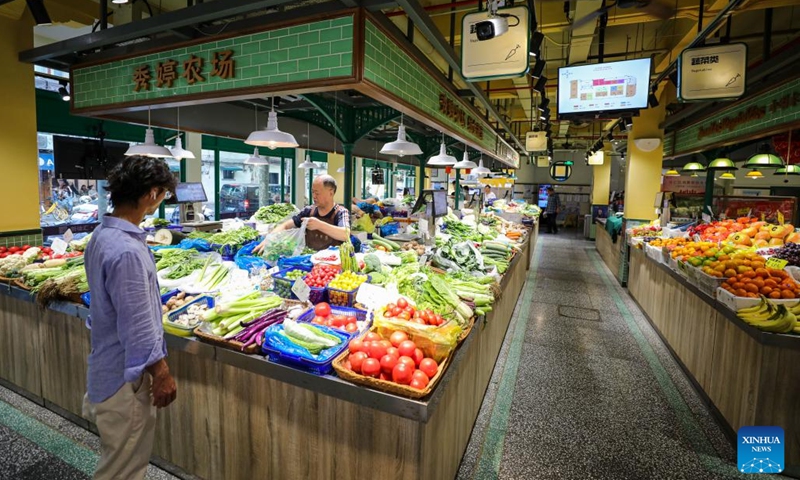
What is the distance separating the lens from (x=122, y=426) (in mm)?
2123

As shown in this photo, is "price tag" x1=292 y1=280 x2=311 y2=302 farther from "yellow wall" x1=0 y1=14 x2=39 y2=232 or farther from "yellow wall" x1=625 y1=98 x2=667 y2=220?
"yellow wall" x1=625 y1=98 x2=667 y2=220

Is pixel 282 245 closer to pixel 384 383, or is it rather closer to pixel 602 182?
pixel 384 383

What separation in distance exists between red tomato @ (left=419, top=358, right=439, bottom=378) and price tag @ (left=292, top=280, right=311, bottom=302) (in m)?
1.13

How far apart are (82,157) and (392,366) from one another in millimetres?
8847

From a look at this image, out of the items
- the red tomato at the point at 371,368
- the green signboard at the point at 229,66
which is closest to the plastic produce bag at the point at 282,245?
the green signboard at the point at 229,66

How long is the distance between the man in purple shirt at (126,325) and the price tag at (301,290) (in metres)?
0.97

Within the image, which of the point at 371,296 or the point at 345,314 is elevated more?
the point at 371,296

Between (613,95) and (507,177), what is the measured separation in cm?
1485

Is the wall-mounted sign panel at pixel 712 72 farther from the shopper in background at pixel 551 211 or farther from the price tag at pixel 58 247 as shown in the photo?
the shopper in background at pixel 551 211

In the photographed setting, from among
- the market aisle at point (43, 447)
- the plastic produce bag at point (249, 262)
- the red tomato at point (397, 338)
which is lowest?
the market aisle at point (43, 447)

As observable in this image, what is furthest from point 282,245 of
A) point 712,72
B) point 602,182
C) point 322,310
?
point 602,182

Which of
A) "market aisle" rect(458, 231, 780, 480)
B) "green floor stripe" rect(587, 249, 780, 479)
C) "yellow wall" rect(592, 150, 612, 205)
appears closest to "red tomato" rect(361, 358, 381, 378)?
"market aisle" rect(458, 231, 780, 480)

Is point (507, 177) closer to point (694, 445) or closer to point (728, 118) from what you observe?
point (728, 118)

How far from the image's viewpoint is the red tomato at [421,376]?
2121 mm
